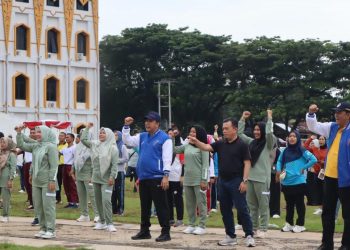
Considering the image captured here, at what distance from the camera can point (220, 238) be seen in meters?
13.1

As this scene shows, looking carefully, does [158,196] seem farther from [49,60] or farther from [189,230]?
[49,60]

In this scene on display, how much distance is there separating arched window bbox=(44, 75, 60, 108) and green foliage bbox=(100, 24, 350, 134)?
9925 millimetres

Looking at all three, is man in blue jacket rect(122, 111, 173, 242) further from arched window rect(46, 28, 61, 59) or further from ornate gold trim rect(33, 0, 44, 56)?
arched window rect(46, 28, 61, 59)

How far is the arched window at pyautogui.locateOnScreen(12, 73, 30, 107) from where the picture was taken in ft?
172

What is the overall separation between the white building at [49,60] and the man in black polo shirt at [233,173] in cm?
3995

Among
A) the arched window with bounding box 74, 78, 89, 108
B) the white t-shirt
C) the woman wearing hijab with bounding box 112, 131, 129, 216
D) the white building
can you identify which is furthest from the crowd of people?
the arched window with bounding box 74, 78, 89, 108

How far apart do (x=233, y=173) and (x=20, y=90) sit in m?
42.5

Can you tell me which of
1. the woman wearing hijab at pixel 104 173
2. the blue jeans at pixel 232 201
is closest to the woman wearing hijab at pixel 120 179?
the woman wearing hijab at pixel 104 173

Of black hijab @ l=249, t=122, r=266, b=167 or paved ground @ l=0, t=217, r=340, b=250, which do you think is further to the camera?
black hijab @ l=249, t=122, r=266, b=167

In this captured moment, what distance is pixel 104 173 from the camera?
14.3m

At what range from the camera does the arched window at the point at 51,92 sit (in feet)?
177

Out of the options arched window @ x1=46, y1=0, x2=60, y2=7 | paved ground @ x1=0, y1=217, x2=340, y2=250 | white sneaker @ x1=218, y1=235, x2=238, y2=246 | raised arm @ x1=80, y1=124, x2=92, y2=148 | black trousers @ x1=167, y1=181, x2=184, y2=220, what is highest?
arched window @ x1=46, y1=0, x2=60, y2=7

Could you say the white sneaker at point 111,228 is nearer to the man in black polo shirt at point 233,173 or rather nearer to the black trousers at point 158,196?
the black trousers at point 158,196

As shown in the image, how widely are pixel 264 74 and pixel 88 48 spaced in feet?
40.9
